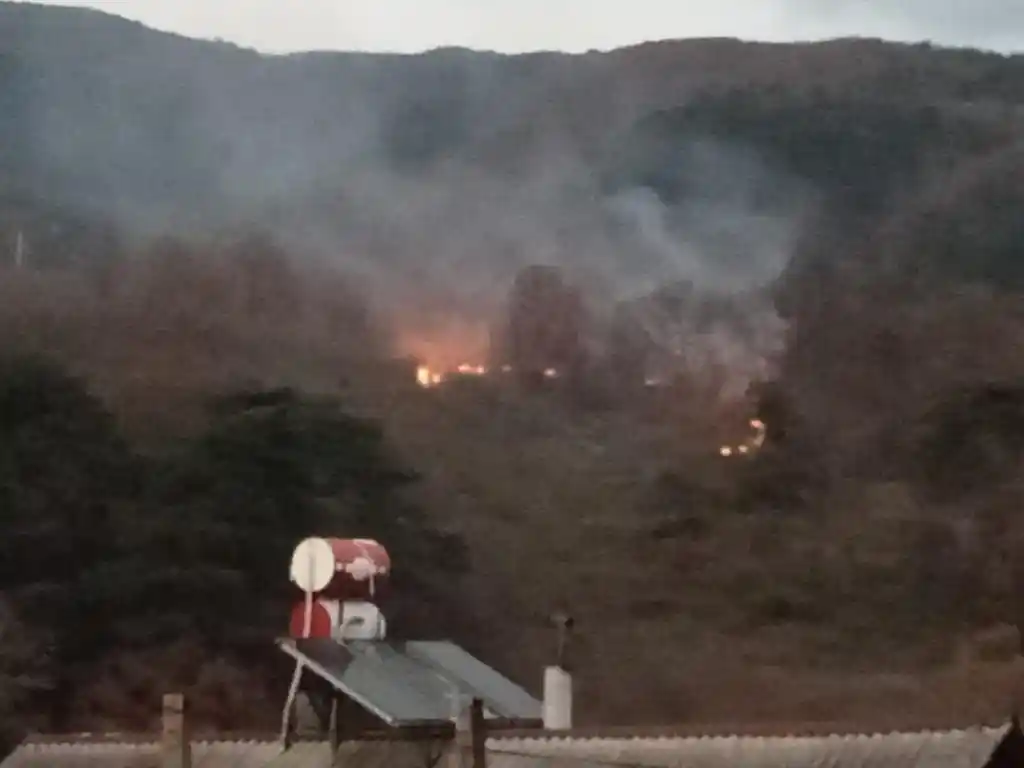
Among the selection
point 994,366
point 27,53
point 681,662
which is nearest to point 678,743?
point 681,662

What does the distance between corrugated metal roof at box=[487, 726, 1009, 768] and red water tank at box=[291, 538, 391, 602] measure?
2.29 meters

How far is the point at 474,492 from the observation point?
14.2 meters

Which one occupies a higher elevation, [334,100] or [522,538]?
[334,100]

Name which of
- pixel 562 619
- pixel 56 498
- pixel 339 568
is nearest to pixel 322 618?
pixel 339 568

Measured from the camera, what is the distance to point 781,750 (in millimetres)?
8352

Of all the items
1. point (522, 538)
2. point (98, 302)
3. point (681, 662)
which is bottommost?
point (681, 662)

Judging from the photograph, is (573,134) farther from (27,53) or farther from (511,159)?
(27,53)

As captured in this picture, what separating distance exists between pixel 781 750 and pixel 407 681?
2790mm

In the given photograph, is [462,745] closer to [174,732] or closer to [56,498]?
[174,732]

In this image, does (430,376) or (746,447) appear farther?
(430,376)

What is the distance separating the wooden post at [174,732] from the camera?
9.44 metres

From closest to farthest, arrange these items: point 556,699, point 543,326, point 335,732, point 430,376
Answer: point 335,732, point 556,699, point 430,376, point 543,326

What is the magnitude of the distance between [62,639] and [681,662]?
5.23 meters

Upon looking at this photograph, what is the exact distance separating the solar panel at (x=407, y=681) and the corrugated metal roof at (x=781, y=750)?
0.74 m
